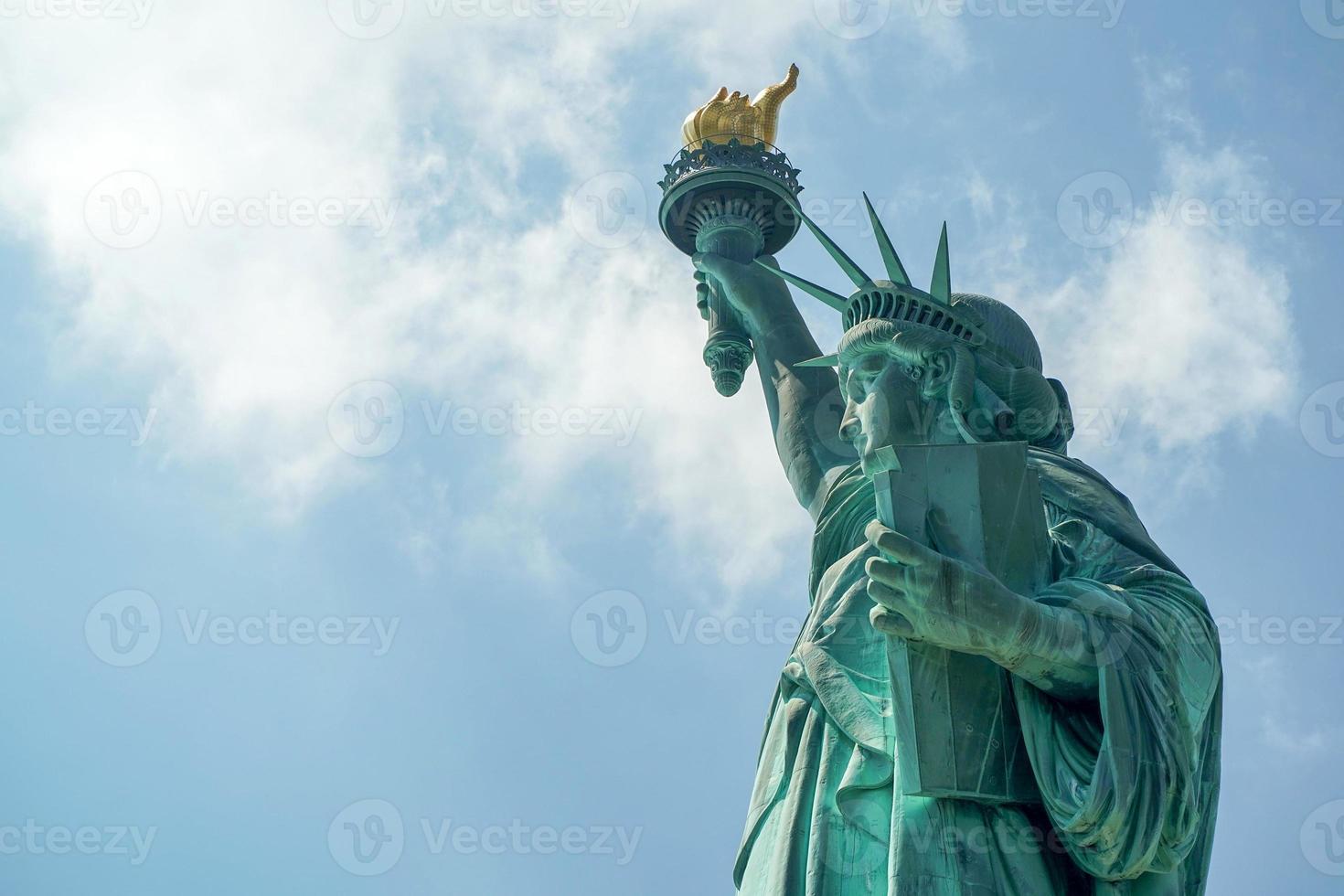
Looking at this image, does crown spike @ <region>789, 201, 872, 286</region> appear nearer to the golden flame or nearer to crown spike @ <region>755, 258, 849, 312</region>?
crown spike @ <region>755, 258, 849, 312</region>

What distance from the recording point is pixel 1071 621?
9.72 m

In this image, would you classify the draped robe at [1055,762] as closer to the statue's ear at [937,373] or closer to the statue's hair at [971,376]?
the statue's hair at [971,376]

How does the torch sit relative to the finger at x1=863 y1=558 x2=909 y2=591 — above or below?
above

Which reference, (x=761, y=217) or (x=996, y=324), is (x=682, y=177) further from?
(x=996, y=324)

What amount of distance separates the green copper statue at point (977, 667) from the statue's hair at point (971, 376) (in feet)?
0.05

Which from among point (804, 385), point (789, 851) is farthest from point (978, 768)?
point (804, 385)

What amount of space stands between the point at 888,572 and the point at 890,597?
0.14m

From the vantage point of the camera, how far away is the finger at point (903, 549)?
31.4 feet

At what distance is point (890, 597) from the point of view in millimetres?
9711

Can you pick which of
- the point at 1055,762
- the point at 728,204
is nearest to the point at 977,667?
the point at 1055,762

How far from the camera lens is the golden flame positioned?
16250 millimetres

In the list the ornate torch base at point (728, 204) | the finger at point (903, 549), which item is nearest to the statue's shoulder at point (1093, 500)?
the finger at point (903, 549)

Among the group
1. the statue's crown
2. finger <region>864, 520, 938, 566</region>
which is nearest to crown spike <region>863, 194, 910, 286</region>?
the statue's crown

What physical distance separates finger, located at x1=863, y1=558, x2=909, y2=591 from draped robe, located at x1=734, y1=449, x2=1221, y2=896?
0.99 meters
